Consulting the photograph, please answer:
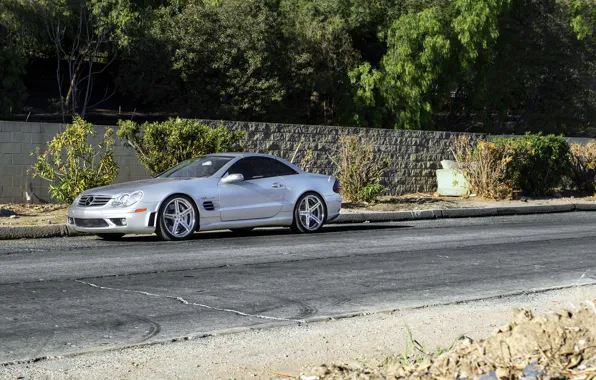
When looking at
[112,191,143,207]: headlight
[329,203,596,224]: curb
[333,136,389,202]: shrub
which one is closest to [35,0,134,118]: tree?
[333,136,389,202]: shrub

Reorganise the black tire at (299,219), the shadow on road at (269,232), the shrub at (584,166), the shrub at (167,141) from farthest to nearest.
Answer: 1. the shrub at (584,166)
2. the shrub at (167,141)
3. the black tire at (299,219)
4. the shadow on road at (269,232)

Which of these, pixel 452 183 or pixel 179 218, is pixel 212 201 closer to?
pixel 179 218

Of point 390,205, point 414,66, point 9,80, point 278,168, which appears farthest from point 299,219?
point 9,80

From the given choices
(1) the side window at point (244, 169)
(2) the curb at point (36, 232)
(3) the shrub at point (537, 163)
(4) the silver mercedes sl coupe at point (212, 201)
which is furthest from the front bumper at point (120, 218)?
(3) the shrub at point (537, 163)

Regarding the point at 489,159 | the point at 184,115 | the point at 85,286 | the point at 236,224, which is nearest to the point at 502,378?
the point at 85,286

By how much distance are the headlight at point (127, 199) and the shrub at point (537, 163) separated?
46.0ft

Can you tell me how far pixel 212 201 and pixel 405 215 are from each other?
22.2ft

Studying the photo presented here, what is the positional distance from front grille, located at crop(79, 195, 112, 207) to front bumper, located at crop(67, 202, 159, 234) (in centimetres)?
11

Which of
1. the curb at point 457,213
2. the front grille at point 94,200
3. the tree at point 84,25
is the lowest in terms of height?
the curb at point 457,213

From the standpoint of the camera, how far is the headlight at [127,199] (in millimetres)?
13508

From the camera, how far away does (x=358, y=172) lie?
2194 centimetres

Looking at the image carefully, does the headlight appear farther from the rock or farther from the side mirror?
the rock

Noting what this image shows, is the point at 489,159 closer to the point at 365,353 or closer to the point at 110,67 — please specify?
the point at 365,353

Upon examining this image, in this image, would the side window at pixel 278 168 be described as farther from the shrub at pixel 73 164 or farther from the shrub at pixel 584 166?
the shrub at pixel 584 166
